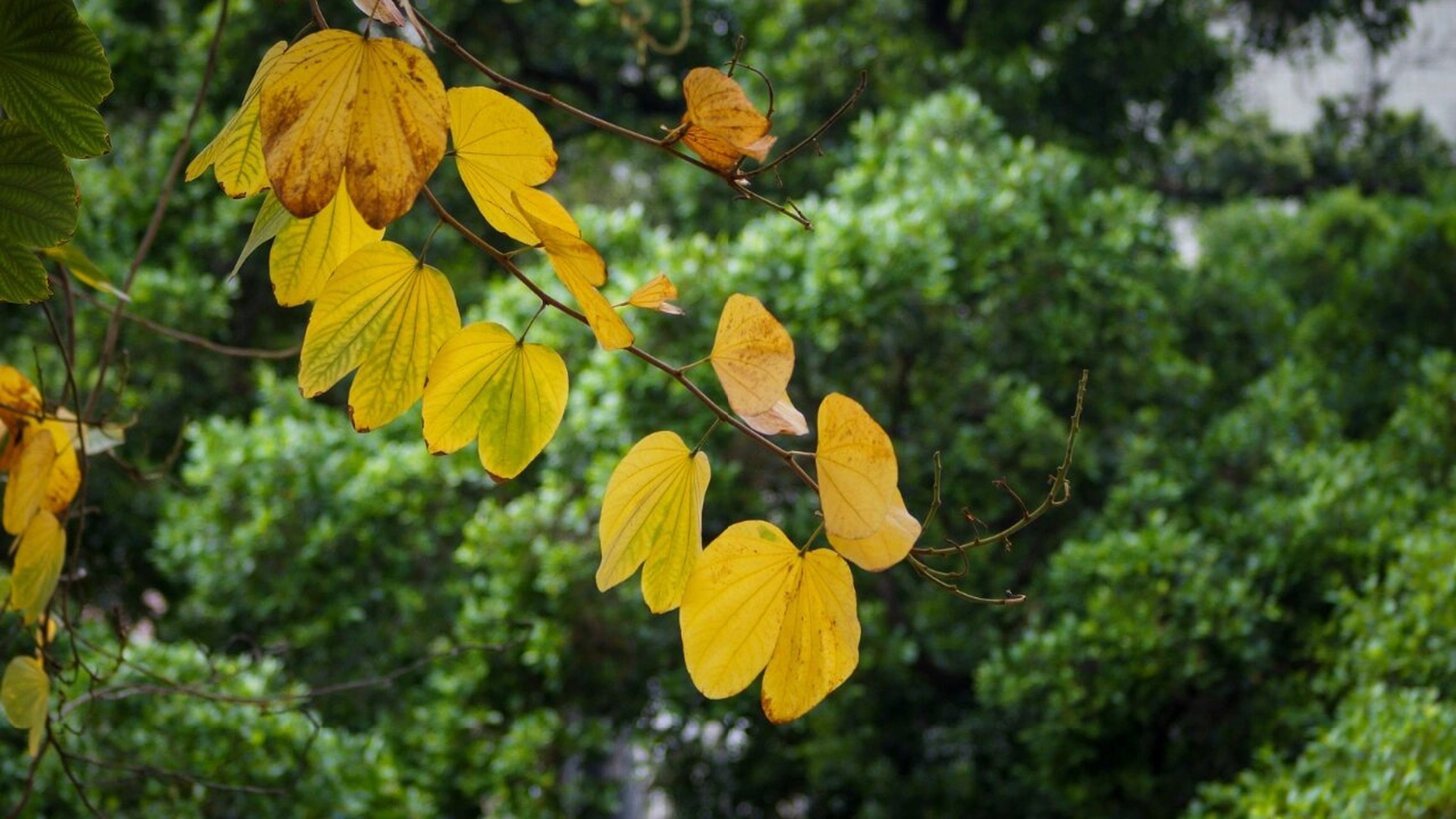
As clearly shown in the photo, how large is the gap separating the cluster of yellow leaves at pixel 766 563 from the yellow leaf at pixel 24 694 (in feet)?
1.18

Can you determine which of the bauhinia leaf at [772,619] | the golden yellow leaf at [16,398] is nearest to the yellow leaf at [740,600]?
the bauhinia leaf at [772,619]

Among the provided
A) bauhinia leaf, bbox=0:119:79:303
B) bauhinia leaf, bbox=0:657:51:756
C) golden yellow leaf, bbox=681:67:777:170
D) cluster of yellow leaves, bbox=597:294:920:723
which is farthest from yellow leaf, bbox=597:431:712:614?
bauhinia leaf, bbox=0:657:51:756

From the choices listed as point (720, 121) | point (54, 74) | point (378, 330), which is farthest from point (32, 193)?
point (720, 121)

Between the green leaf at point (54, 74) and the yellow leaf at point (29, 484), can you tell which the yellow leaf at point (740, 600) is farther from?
the yellow leaf at point (29, 484)

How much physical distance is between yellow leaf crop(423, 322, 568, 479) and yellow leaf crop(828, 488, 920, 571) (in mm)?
128

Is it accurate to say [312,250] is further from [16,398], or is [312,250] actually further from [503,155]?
[16,398]

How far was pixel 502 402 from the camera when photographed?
18.8 inches

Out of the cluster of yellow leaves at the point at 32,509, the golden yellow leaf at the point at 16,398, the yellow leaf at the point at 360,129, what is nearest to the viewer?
the yellow leaf at the point at 360,129

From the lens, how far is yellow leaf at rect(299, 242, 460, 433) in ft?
1.50

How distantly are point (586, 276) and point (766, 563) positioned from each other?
0.39 ft

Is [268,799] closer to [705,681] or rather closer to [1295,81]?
[705,681]

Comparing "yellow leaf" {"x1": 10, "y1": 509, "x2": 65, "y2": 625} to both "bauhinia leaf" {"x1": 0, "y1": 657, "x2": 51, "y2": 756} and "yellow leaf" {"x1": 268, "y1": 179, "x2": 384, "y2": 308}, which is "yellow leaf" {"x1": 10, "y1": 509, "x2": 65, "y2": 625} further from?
"yellow leaf" {"x1": 268, "y1": 179, "x2": 384, "y2": 308}

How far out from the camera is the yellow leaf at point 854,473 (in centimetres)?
41

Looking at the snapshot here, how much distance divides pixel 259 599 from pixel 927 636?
159 centimetres
